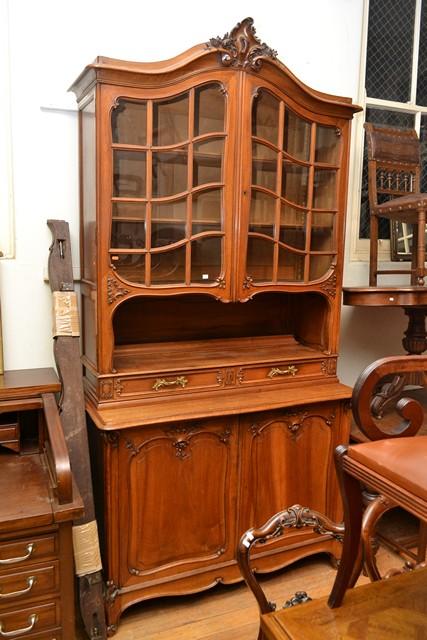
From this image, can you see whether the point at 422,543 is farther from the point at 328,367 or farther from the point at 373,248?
the point at 373,248

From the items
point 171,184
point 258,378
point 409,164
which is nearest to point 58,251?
point 171,184

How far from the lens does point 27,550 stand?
1.63 meters

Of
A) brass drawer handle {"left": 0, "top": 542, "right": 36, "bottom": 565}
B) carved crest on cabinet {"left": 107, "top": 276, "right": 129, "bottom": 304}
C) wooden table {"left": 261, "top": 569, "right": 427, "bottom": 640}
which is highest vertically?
carved crest on cabinet {"left": 107, "top": 276, "right": 129, "bottom": 304}

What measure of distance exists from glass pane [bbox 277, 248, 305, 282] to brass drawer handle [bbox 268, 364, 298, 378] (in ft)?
1.25

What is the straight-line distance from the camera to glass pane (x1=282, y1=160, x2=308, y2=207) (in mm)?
2281

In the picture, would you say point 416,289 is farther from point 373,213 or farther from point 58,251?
point 58,251

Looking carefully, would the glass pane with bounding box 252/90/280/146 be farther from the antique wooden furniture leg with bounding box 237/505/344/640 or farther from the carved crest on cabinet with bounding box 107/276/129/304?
the antique wooden furniture leg with bounding box 237/505/344/640

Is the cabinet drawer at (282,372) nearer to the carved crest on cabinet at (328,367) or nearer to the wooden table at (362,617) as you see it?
the carved crest on cabinet at (328,367)

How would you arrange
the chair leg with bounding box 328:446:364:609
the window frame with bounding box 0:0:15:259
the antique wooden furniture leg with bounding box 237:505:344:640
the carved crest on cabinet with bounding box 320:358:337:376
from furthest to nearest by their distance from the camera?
the carved crest on cabinet with bounding box 320:358:337:376, the window frame with bounding box 0:0:15:259, the antique wooden furniture leg with bounding box 237:505:344:640, the chair leg with bounding box 328:446:364:609

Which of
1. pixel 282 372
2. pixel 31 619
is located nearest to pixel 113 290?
pixel 282 372

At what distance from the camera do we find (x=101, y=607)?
6.42 feet

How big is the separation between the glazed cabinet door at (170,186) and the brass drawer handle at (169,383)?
0.35 meters

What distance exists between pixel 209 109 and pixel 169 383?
1058 mm

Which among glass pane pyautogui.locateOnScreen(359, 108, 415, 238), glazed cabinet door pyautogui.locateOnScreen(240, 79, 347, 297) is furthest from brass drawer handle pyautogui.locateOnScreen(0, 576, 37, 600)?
glass pane pyautogui.locateOnScreen(359, 108, 415, 238)
